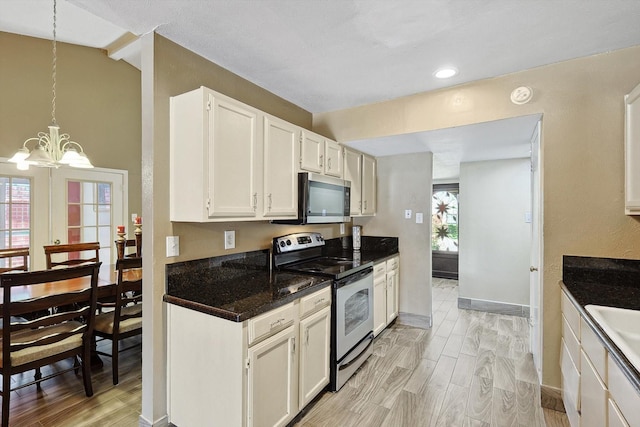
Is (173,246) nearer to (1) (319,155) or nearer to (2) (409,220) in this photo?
(1) (319,155)

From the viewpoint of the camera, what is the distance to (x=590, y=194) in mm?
2031

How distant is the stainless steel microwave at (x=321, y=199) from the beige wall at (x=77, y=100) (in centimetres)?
365

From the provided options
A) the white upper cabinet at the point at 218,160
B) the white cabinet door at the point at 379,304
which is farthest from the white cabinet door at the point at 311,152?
the white cabinet door at the point at 379,304

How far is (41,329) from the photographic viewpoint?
2250 millimetres

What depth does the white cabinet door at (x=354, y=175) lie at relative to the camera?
3.23 m

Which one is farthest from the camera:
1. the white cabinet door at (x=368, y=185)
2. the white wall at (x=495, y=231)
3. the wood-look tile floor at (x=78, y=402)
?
the white wall at (x=495, y=231)

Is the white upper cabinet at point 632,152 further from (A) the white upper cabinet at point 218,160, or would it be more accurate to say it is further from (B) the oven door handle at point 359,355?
(A) the white upper cabinet at point 218,160

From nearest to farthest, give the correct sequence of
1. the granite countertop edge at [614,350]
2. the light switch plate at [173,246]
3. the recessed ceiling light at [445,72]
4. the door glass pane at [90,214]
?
1. the granite countertop edge at [614,350]
2. the light switch plate at [173,246]
3. the recessed ceiling light at [445,72]
4. the door glass pane at [90,214]

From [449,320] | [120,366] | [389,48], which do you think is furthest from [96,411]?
[449,320]

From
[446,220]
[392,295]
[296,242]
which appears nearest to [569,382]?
[392,295]

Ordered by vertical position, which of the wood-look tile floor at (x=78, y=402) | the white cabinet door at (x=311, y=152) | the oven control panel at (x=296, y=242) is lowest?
the wood-look tile floor at (x=78, y=402)

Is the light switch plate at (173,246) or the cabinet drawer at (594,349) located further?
the light switch plate at (173,246)

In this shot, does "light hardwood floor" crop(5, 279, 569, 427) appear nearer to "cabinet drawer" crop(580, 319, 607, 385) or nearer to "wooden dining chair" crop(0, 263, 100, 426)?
"wooden dining chair" crop(0, 263, 100, 426)

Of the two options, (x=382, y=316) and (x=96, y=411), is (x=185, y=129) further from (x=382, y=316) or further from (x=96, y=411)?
(x=382, y=316)
